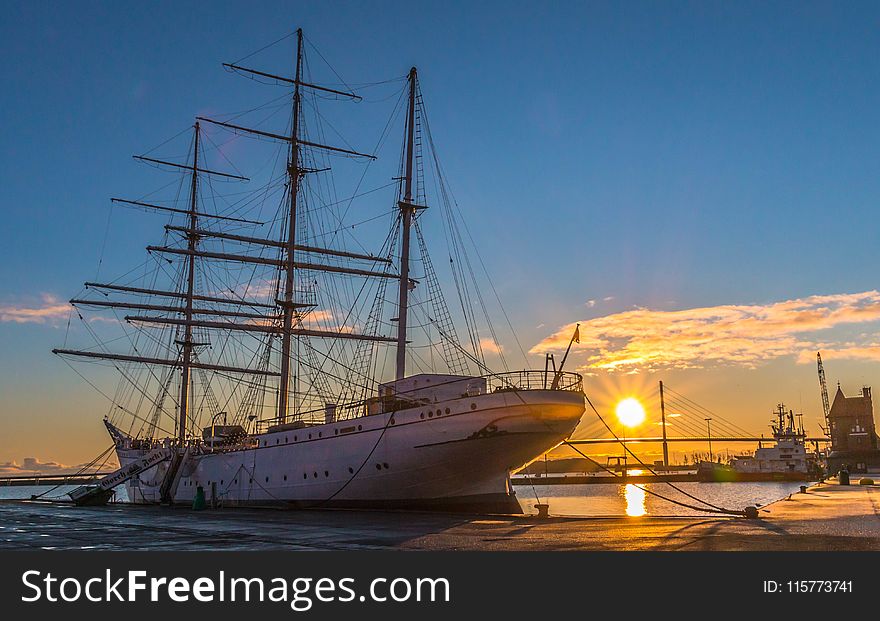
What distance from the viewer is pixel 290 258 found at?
53.9 metres

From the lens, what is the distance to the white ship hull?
33.0m

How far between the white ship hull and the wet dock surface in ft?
15.0

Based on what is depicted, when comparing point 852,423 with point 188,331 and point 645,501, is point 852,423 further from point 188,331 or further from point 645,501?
point 188,331

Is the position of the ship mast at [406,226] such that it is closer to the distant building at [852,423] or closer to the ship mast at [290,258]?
the ship mast at [290,258]

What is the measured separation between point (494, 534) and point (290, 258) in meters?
37.0

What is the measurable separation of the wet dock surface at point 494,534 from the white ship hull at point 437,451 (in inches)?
180

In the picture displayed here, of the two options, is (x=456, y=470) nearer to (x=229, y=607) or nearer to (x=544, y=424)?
(x=544, y=424)

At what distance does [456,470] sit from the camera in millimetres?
34062

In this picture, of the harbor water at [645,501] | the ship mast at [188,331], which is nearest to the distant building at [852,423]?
the harbor water at [645,501]

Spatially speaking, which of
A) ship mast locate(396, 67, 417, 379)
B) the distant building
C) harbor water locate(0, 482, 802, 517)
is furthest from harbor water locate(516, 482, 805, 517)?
the distant building

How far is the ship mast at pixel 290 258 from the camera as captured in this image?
171 feet

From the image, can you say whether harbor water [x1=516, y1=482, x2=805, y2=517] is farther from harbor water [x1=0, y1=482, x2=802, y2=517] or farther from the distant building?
the distant building

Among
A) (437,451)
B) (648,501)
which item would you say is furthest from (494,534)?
(648,501)

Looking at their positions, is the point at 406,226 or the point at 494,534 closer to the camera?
the point at 494,534
